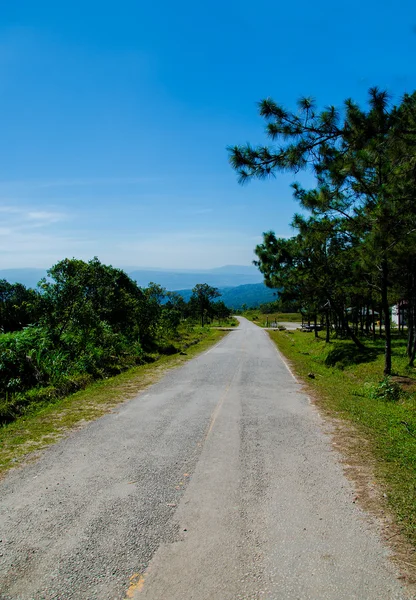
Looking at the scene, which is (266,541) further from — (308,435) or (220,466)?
(308,435)

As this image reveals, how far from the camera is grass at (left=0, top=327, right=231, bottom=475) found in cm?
646

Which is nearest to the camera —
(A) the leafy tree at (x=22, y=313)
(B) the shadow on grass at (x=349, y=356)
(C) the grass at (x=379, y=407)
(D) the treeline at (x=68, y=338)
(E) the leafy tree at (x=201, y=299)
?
(C) the grass at (x=379, y=407)

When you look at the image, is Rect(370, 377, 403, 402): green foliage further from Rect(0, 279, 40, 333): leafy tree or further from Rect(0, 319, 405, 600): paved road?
Rect(0, 279, 40, 333): leafy tree

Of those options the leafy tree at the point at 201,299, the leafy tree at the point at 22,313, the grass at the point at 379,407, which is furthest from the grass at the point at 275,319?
the grass at the point at 379,407

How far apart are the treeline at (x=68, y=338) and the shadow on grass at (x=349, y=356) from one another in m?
9.17

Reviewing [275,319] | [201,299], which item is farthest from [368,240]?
[275,319]

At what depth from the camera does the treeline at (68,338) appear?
10975 mm

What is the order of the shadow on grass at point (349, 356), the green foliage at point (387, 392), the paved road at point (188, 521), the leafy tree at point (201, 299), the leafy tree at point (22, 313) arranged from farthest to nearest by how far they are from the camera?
the leafy tree at point (201, 299)
the shadow on grass at point (349, 356)
the leafy tree at point (22, 313)
the green foliage at point (387, 392)
the paved road at point (188, 521)

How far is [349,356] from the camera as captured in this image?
18.3 m

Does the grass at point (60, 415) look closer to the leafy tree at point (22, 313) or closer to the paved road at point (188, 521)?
the paved road at point (188, 521)

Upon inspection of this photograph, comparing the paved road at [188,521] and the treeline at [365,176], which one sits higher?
the treeline at [365,176]

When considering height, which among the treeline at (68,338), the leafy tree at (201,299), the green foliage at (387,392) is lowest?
the green foliage at (387,392)

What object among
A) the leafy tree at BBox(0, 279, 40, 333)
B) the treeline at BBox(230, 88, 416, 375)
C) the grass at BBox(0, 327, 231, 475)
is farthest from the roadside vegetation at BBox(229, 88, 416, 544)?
the leafy tree at BBox(0, 279, 40, 333)

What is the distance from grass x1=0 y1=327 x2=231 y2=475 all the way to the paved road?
1.54 feet
